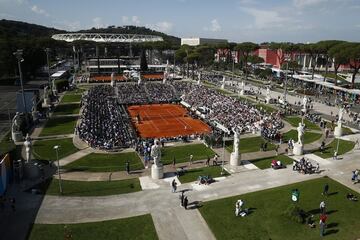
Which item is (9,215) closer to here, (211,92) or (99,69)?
(211,92)

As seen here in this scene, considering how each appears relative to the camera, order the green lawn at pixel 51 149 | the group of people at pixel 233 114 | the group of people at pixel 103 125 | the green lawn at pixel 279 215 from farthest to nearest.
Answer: the group of people at pixel 233 114 → the group of people at pixel 103 125 → the green lawn at pixel 51 149 → the green lawn at pixel 279 215

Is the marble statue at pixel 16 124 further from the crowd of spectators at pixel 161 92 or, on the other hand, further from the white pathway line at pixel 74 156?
the crowd of spectators at pixel 161 92

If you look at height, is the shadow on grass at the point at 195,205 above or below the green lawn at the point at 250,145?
below

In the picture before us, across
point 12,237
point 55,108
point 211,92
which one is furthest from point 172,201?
point 211,92

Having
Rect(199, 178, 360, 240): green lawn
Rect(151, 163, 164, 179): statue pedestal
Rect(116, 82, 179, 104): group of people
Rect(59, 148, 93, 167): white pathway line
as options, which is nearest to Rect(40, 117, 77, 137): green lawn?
Rect(59, 148, 93, 167): white pathway line

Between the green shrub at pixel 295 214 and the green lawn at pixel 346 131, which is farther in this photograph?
the green lawn at pixel 346 131

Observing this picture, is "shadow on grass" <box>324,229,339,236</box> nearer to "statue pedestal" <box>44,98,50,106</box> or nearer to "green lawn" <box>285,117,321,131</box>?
"green lawn" <box>285,117,321,131</box>

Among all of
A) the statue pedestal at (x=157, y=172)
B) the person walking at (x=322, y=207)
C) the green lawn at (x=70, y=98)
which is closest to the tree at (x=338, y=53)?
the green lawn at (x=70, y=98)
